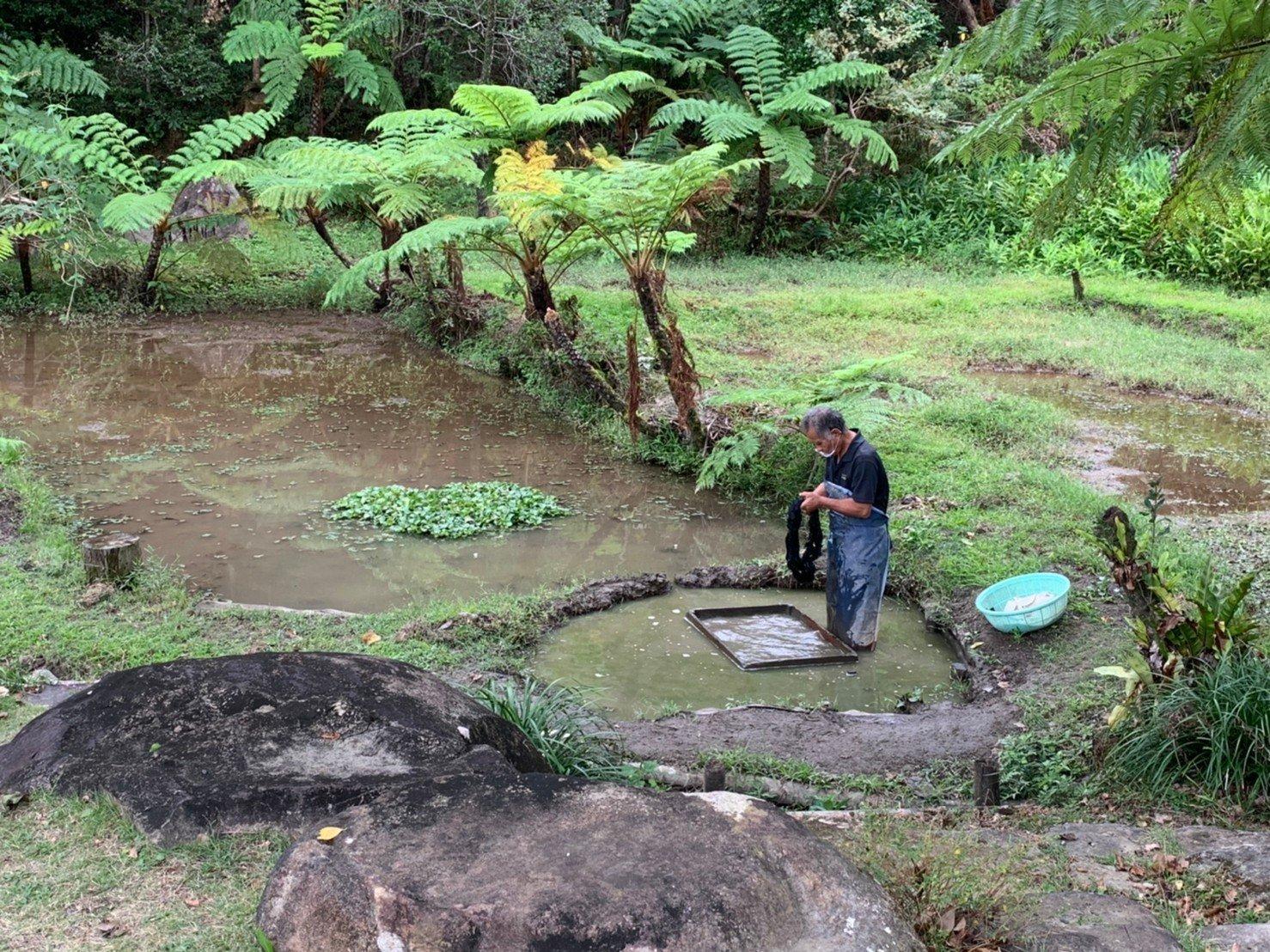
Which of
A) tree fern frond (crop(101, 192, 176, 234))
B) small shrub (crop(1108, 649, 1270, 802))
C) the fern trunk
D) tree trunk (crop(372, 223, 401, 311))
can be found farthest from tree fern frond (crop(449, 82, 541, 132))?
small shrub (crop(1108, 649, 1270, 802))

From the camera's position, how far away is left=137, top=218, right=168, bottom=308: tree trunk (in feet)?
46.7

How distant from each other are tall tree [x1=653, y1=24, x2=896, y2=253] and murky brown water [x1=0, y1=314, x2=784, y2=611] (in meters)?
5.36

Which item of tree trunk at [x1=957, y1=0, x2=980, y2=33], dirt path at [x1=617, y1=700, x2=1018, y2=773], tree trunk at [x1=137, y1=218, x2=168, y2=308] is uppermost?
tree trunk at [x1=957, y1=0, x2=980, y2=33]

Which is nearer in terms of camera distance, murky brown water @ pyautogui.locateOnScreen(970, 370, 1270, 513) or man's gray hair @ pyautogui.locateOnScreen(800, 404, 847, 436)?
man's gray hair @ pyautogui.locateOnScreen(800, 404, 847, 436)

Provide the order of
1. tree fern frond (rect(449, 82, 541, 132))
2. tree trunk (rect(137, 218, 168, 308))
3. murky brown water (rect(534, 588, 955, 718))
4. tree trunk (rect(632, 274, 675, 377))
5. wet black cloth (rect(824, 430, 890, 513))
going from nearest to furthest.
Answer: murky brown water (rect(534, 588, 955, 718)) → wet black cloth (rect(824, 430, 890, 513)) → tree trunk (rect(632, 274, 675, 377)) → tree fern frond (rect(449, 82, 541, 132)) → tree trunk (rect(137, 218, 168, 308))

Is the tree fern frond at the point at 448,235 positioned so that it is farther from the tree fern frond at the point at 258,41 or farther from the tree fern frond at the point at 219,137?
the tree fern frond at the point at 258,41

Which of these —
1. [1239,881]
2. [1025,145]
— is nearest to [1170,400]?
[1239,881]

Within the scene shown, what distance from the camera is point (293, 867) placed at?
2.80 m

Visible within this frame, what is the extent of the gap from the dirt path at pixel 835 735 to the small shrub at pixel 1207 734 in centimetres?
70

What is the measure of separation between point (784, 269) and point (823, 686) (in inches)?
456

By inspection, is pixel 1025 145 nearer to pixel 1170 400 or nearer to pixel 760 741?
pixel 1170 400

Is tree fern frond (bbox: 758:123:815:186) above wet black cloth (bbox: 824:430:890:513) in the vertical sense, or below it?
above

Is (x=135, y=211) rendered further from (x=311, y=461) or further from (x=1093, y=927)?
(x=1093, y=927)

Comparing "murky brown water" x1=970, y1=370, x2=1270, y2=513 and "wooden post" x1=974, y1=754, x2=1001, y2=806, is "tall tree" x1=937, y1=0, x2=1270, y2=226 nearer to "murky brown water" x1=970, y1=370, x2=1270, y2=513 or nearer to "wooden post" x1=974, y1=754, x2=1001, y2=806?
"wooden post" x1=974, y1=754, x2=1001, y2=806
